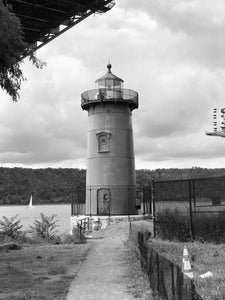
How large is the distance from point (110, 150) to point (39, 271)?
73.9 feet

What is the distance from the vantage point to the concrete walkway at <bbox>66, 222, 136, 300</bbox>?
8.76 meters

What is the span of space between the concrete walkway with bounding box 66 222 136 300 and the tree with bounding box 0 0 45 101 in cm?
523

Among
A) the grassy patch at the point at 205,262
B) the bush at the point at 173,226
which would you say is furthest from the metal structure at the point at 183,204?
the grassy patch at the point at 205,262

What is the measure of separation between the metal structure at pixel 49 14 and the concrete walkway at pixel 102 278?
709 cm

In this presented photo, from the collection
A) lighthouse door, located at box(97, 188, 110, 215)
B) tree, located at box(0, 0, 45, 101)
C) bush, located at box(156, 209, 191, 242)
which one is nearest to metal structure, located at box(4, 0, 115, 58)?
tree, located at box(0, 0, 45, 101)

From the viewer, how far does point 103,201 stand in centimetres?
3372

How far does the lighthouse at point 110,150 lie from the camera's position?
3375cm

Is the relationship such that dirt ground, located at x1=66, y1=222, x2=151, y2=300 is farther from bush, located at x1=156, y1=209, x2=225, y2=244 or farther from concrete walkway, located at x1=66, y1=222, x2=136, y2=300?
bush, located at x1=156, y1=209, x2=225, y2=244

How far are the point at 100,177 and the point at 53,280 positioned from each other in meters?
23.4

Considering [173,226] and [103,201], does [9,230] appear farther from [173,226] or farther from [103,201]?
[103,201]

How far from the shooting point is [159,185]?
20.3 m

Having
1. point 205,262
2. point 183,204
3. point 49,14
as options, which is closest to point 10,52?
point 49,14

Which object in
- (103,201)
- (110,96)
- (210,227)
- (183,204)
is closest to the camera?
(210,227)

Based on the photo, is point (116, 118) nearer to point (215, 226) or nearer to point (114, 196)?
point (114, 196)
